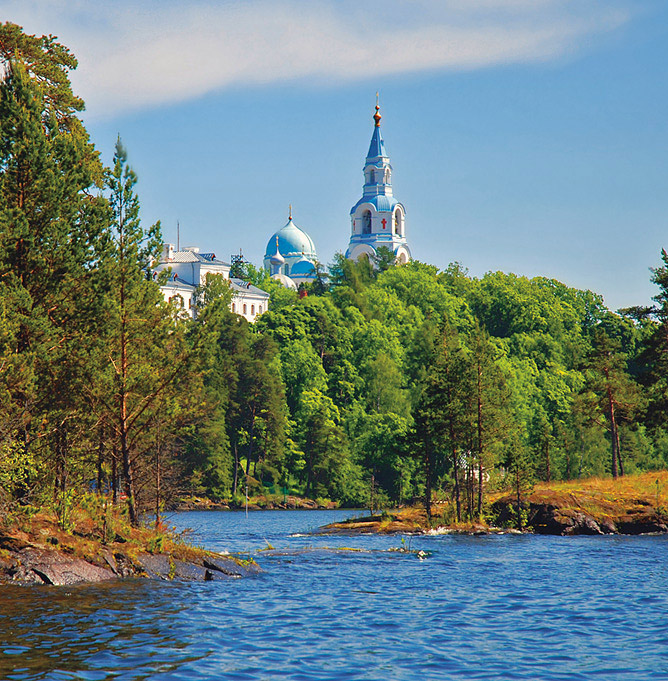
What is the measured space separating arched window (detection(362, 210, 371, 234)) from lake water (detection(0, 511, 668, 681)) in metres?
148

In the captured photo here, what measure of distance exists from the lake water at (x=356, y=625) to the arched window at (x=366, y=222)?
14848cm

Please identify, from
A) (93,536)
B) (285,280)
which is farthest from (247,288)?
(93,536)

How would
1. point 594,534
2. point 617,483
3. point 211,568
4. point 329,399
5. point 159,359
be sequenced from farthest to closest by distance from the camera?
1. point 329,399
2. point 617,483
3. point 594,534
4. point 159,359
5. point 211,568

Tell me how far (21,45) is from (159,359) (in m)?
11.9

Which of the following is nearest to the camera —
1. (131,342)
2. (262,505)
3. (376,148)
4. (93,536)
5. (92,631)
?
(92,631)

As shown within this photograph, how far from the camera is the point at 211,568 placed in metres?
28.5

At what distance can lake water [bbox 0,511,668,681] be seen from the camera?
55.9 ft

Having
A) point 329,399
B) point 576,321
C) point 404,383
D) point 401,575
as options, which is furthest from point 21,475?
point 576,321

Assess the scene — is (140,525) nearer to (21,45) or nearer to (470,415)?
(21,45)

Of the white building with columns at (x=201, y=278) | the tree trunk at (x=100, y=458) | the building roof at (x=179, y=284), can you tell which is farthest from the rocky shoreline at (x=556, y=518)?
the white building with columns at (x=201, y=278)

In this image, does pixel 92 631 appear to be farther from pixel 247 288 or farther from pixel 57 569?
pixel 247 288

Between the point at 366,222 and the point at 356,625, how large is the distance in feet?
532

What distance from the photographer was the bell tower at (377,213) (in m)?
178

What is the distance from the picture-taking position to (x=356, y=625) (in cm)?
2158
